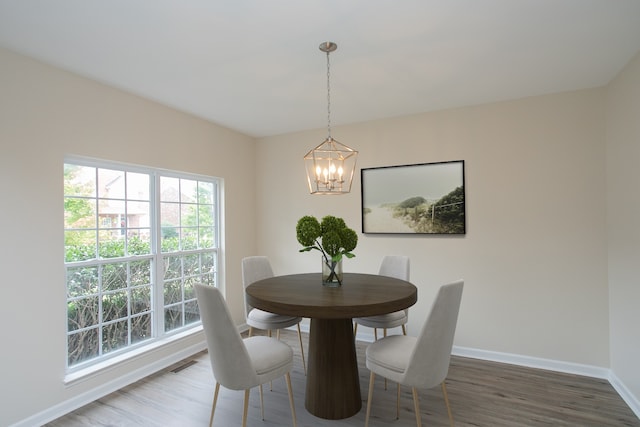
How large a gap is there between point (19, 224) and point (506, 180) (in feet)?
13.3

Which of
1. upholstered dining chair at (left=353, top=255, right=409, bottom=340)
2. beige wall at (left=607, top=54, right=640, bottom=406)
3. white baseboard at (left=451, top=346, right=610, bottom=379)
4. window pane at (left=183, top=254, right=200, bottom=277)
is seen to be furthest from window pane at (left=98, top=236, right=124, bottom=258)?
beige wall at (left=607, top=54, right=640, bottom=406)

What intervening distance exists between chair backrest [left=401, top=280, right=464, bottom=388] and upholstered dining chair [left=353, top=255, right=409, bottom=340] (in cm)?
83

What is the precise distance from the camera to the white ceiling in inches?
72.3

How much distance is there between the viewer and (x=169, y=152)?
11.1 ft

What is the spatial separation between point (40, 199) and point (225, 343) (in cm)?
178

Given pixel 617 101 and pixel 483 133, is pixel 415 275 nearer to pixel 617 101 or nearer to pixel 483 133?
pixel 483 133

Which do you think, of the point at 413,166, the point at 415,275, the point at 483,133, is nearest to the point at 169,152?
the point at 413,166

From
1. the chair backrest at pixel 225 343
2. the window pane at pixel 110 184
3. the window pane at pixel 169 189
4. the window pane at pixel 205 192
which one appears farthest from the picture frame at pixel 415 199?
the window pane at pixel 110 184

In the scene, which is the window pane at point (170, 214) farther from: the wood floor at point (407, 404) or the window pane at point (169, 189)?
the wood floor at point (407, 404)

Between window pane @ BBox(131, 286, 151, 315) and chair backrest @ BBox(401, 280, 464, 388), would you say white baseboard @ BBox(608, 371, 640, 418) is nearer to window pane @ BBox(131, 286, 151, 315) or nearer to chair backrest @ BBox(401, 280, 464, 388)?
chair backrest @ BBox(401, 280, 464, 388)

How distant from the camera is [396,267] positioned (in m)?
3.21

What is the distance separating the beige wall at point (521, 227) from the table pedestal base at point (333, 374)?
1.56 m

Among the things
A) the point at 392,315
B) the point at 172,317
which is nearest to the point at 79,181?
the point at 172,317

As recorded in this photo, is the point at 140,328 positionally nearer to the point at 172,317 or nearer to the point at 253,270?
the point at 172,317
